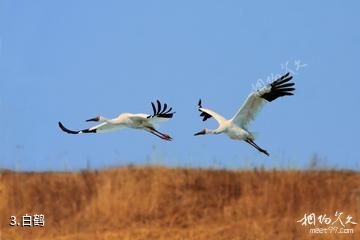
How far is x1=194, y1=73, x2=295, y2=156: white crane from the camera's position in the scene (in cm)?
1423

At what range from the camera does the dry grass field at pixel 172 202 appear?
15500 mm

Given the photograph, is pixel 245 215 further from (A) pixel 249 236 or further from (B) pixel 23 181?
(B) pixel 23 181

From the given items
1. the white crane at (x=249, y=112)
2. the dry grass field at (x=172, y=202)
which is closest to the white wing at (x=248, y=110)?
the white crane at (x=249, y=112)

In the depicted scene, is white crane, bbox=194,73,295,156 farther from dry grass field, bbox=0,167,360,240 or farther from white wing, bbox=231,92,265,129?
dry grass field, bbox=0,167,360,240

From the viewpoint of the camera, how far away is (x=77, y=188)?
54.2ft

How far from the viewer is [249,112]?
47.4ft

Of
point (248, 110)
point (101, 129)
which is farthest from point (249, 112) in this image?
point (101, 129)

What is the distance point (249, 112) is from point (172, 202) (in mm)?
2248

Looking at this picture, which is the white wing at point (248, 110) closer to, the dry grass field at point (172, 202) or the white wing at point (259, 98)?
the white wing at point (259, 98)

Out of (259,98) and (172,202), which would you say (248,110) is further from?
(172,202)

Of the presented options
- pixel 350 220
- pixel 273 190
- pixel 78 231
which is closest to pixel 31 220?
pixel 78 231

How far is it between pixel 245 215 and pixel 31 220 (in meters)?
2.96

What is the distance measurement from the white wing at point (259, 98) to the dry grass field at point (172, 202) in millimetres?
1700

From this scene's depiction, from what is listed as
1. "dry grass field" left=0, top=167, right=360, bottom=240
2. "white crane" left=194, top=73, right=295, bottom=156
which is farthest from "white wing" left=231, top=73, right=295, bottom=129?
"dry grass field" left=0, top=167, right=360, bottom=240
